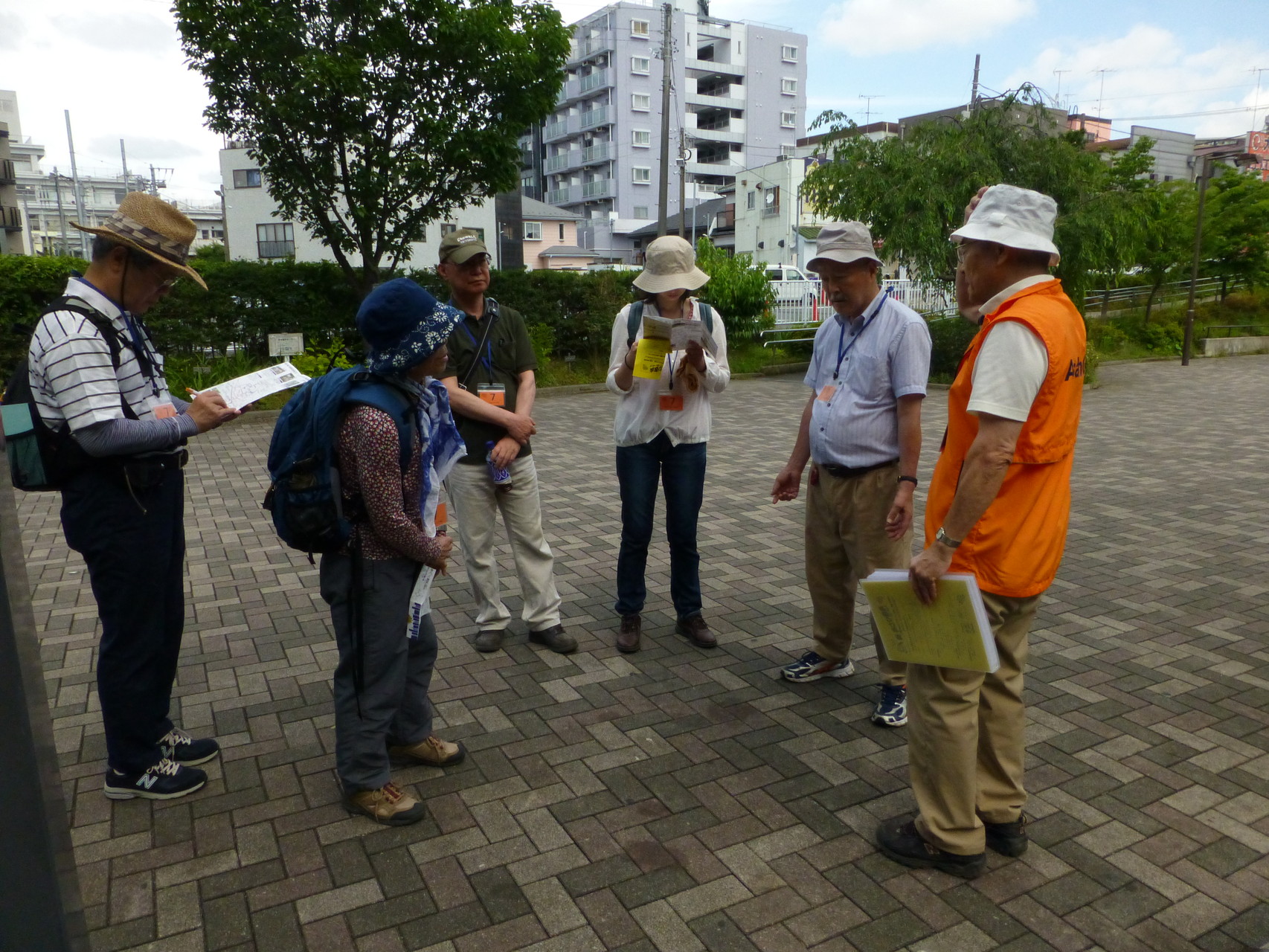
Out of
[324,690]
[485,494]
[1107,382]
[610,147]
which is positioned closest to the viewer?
[324,690]

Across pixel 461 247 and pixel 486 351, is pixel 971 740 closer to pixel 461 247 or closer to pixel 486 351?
pixel 486 351

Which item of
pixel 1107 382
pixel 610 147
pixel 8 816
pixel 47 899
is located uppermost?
pixel 610 147

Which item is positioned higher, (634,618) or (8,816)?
(8,816)

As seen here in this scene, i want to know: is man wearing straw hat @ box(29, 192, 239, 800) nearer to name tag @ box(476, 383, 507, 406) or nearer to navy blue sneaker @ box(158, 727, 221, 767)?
navy blue sneaker @ box(158, 727, 221, 767)

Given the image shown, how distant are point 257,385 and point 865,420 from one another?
2.24 m

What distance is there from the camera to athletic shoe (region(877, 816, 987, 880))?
2816mm

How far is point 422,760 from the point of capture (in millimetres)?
3484

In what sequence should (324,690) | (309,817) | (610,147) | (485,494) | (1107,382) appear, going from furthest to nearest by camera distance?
1. (610,147)
2. (1107,382)
3. (485,494)
4. (324,690)
5. (309,817)

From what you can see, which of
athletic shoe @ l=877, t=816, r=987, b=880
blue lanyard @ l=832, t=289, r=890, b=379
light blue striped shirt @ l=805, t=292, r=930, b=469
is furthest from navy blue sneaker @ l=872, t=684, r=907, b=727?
blue lanyard @ l=832, t=289, r=890, b=379

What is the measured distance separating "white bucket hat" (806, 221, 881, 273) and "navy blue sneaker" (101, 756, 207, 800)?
292 centimetres

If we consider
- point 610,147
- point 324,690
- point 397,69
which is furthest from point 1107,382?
point 610,147

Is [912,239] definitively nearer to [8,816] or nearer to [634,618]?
[634,618]

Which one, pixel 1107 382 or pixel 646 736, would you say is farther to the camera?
pixel 1107 382

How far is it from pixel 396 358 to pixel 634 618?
2.17m
